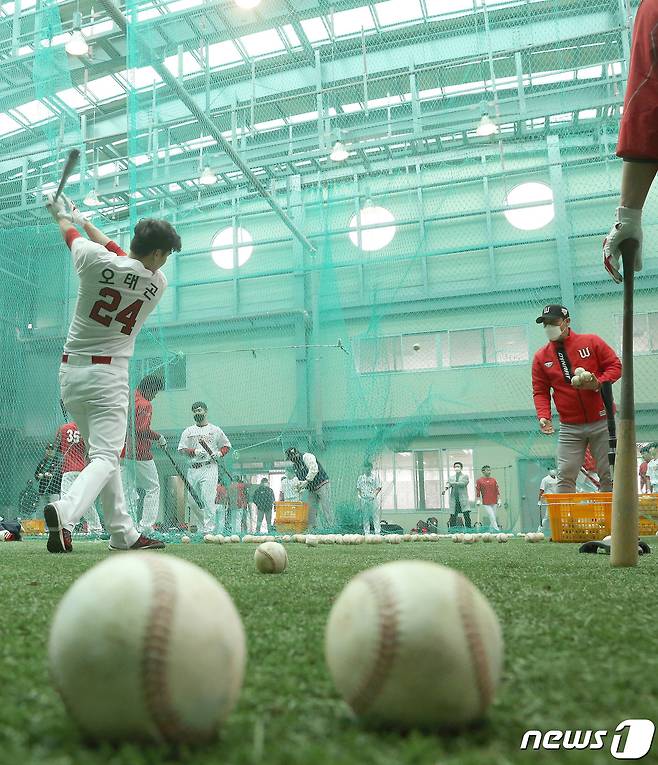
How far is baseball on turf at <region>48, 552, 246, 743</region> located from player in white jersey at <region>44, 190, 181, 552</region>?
347 centimetres

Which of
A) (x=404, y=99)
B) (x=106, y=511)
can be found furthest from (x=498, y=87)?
(x=106, y=511)

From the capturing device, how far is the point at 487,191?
17.6m

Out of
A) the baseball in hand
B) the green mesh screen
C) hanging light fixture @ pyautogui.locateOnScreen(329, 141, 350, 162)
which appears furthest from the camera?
hanging light fixture @ pyautogui.locateOnScreen(329, 141, 350, 162)

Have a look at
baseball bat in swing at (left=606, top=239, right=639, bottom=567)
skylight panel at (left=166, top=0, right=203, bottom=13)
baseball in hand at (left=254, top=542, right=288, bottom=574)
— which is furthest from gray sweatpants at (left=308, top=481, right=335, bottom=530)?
skylight panel at (left=166, top=0, right=203, bottom=13)

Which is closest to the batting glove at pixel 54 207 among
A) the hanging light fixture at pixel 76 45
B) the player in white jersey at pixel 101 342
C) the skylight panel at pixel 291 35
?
the player in white jersey at pixel 101 342

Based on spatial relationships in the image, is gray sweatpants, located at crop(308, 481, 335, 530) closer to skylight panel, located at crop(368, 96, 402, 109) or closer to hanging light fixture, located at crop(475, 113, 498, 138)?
hanging light fixture, located at crop(475, 113, 498, 138)

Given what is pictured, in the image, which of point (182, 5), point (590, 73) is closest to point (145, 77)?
point (182, 5)

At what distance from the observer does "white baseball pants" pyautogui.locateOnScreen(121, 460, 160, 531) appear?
838cm

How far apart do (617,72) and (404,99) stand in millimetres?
4085

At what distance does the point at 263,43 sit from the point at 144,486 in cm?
920

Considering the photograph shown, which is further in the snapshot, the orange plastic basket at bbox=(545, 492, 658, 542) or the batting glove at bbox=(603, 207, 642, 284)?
the orange plastic basket at bbox=(545, 492, 658, 542)

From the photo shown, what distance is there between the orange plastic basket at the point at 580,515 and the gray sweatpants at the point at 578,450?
0.15m

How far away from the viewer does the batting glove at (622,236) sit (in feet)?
9.07

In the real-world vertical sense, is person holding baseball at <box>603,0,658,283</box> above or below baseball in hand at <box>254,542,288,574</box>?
above
